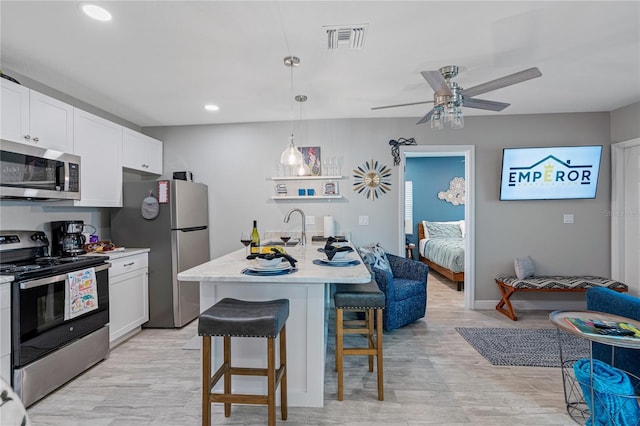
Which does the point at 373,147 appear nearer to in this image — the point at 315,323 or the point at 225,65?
the point at 225,65

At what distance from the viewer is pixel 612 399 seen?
159cm

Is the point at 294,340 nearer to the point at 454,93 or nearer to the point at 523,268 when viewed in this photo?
the point at 454,93

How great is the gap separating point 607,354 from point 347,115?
3.25 meters

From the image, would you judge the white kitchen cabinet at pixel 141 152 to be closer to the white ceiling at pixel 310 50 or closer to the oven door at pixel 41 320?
the white ceiling at pixel 310 50

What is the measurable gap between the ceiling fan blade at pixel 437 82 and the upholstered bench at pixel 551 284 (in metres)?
2.51

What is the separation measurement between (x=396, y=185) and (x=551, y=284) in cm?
209

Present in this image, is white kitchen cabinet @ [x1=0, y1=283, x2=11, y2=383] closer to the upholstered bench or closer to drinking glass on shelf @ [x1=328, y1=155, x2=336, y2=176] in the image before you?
drinking glass on shelf @ [x1=328, y1=155, x2=336, y2=176]

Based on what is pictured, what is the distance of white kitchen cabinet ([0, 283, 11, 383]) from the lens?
190 cm

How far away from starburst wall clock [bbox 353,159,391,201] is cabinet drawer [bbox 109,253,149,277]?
2.62 meters

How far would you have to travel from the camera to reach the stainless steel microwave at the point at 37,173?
2.20 metres

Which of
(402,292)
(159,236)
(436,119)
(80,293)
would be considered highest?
(436,119)

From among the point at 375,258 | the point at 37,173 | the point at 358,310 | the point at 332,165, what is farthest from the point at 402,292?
the point at 37,173

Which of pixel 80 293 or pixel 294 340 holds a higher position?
pixel 80 293

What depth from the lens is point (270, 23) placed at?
2.00m
